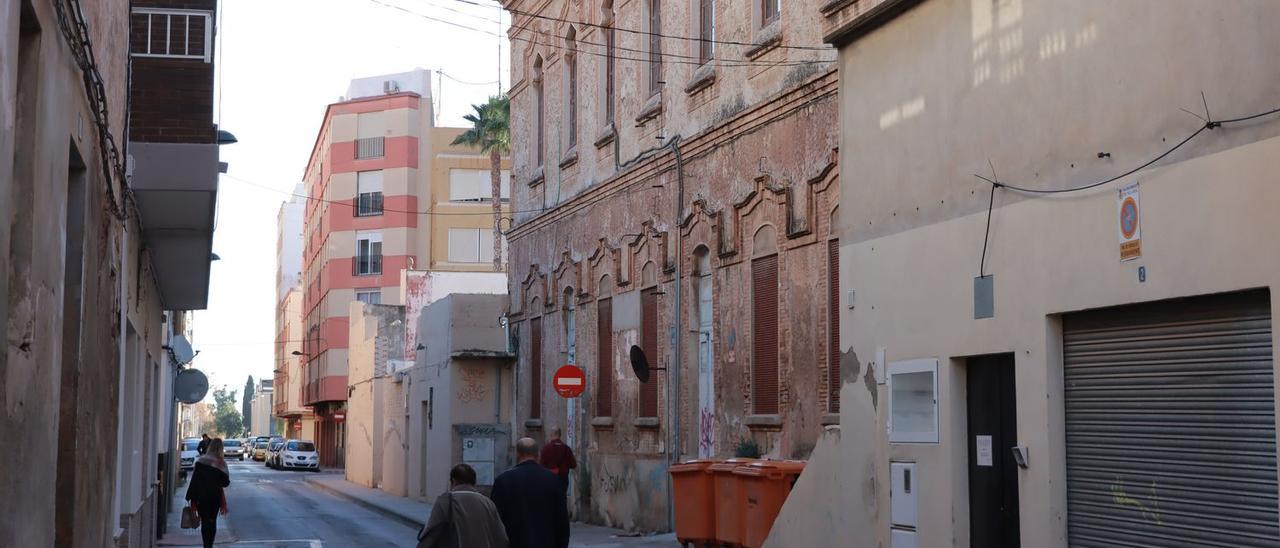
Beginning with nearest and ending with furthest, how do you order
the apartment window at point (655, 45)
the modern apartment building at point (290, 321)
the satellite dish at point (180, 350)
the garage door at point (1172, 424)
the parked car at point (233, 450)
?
the garage door at point (1172, 424)
the apartment window at point (655, 45)
the satellite dish at point (180, 350)
the parked car at point (233, 450)
the modern apartment building at point (290, 321)

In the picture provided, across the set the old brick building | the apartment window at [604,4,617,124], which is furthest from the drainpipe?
the apartment window at [604,4,617,124]

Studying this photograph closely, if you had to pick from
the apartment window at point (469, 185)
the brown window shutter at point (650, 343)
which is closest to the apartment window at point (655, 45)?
the brown window shutter at point (650, 343)

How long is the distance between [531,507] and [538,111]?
873 inches

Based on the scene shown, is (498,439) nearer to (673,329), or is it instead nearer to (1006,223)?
(673,329)

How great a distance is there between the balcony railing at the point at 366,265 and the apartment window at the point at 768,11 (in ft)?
186

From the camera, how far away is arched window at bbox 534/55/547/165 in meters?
31.4

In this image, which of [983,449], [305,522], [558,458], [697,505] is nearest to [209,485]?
[558,458]

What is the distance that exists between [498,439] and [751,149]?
45.8ft

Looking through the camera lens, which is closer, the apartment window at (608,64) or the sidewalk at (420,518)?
the sidewalk at (420,518)

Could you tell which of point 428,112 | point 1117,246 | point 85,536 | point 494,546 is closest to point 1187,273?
point 1117,246

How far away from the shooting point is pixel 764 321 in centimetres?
2014

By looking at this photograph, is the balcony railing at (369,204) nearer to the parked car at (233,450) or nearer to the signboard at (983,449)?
the parked car at (233,450)

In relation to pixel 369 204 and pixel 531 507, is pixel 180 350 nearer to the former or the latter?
pixel 531 507

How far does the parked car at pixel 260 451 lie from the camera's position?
3610 inches
